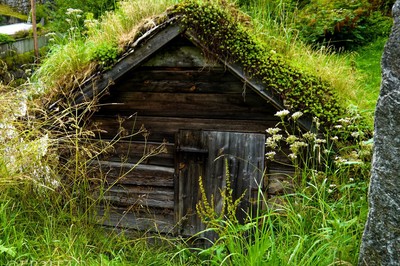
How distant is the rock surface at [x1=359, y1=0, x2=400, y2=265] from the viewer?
243cm

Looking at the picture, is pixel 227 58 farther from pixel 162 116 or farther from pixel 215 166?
pixel 215 166

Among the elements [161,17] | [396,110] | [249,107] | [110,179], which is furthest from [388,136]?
[110,179]

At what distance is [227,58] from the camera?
4.62m

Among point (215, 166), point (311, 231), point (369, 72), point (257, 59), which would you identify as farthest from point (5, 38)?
point (311, 231)

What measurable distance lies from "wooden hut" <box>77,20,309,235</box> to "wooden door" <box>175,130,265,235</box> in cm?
1

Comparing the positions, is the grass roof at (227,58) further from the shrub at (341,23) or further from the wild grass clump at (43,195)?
the shrub at (341,23)

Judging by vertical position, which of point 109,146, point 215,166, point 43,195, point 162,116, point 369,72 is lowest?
point 43,195

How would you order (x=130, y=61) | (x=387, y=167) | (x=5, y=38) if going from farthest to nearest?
1. (x=5, y=38)
2. (x=130, y=61)
3. (x=387, y=167)

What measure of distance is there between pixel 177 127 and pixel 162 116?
231mm

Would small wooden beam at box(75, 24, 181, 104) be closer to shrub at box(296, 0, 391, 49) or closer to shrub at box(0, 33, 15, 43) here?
shrub at box(296, 0, 391, 49)

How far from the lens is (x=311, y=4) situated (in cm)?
914

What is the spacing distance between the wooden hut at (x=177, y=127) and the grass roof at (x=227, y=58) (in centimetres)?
13

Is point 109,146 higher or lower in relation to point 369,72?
lower

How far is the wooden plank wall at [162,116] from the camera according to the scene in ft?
16.4
